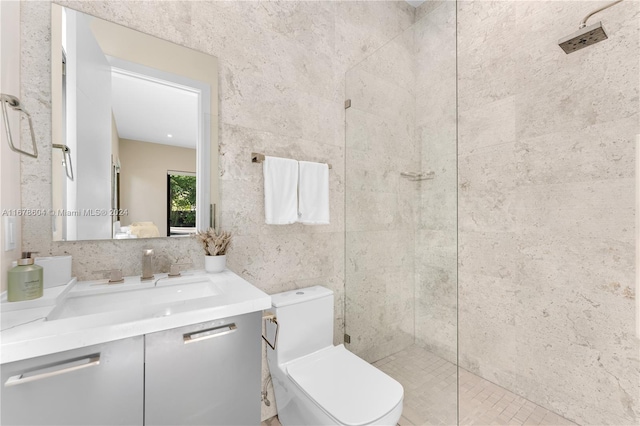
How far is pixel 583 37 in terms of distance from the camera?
4.41ft

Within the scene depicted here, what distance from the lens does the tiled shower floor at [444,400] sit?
156 centimetres

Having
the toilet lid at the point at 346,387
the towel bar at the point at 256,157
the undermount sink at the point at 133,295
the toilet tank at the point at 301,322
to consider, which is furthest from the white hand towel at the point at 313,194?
the toilet lid at the point at 346,387

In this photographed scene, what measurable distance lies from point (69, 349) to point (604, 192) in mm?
2387

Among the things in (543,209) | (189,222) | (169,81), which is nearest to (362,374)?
(189,222)

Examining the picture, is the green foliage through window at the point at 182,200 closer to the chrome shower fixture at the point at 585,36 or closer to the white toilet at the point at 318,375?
the white toilet at the point at 318,375

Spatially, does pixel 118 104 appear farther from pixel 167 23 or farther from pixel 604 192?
pixel 604 192

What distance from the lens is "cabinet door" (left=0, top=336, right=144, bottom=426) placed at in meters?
0.67

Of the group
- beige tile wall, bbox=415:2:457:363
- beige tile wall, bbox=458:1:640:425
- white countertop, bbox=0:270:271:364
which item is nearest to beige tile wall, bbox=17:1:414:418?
white countertop, bbox=0:270:271:364

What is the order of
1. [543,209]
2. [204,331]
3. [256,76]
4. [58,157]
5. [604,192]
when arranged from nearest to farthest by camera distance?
[204,331]
[58,157]
[604,192]
[256,76]
[543,209]

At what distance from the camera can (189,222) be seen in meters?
1.43

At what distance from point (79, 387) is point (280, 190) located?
1.16 metres

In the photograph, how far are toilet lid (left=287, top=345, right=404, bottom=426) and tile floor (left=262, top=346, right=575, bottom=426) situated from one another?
0.46 m

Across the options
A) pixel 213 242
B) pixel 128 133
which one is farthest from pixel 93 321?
pixel 128 133

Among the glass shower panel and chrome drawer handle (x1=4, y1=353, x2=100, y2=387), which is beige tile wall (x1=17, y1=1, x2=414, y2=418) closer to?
the glass shower panel
